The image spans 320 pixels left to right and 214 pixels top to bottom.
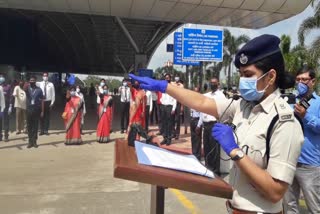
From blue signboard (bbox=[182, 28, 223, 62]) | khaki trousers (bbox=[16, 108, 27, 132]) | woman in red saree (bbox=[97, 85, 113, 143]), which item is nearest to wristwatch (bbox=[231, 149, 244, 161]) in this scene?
woman in red saree (bbox=[97, 85, 113, 143])

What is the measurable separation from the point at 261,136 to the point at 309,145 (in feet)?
7.30

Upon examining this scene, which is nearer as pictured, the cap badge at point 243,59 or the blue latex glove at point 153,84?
the cap badge at point 243,59

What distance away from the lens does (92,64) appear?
66000 mm

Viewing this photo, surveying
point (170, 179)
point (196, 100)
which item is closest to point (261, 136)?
point (170, 179)

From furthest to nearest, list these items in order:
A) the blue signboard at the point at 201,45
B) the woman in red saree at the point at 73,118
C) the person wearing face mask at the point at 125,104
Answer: the person wearing face mask at the point at 125,104 → the blue signboard at the point at 201,45 → the woman in red saree at the point at 73,118

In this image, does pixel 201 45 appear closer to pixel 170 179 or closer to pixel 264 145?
pixel 264 145

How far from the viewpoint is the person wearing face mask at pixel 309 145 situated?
394cm

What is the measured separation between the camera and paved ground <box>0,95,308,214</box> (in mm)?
5633

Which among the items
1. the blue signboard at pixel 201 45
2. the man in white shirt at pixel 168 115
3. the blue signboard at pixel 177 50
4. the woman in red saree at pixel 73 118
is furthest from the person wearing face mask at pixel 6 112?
the blue signboard at pixel 177 50

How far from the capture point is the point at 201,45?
41.2ft

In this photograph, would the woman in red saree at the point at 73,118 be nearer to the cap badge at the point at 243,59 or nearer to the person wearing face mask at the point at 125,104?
the person wearing face mask at the point at 125,104

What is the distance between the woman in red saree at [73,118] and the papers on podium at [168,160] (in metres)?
9.14

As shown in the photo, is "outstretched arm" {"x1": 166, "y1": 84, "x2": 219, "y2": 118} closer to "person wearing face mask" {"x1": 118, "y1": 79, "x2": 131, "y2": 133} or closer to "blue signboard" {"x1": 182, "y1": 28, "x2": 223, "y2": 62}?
"blue signboard" {"x1": 182, "y1": 28, "x2": 223, "y2": 62}

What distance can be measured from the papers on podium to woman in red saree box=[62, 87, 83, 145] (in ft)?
30.0
